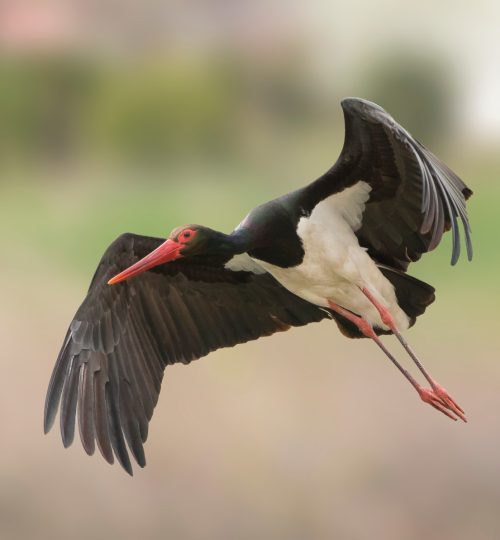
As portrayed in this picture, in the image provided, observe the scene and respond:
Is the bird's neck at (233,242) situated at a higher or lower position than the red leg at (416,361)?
higher

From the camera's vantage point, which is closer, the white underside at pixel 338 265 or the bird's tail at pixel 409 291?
the white underside at pixel 338 265

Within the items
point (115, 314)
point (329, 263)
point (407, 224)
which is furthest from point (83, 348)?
point (407, 224)

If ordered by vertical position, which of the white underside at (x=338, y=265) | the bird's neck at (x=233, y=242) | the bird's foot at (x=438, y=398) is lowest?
the bird's foot at (x=438, y=398)

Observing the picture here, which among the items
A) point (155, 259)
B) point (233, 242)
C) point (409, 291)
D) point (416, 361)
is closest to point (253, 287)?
point (233, 242)

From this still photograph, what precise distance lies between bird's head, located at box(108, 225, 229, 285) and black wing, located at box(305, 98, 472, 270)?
0.55 metres

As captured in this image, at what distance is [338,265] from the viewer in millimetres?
5879

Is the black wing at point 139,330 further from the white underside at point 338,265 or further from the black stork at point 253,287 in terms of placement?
the white underside at point 338,265

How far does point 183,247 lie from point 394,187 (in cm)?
115

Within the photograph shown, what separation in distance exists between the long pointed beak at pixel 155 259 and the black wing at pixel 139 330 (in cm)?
21

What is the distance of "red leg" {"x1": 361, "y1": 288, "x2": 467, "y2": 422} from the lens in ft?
19.5

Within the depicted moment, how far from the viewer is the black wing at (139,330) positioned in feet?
20.2

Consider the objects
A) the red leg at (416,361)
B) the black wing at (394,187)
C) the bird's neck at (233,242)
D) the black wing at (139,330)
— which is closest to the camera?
the black wing at (394,187)

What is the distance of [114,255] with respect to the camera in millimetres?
6086

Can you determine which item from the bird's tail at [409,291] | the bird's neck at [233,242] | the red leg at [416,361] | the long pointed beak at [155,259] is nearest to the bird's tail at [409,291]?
the bird's tail at [409,291]
